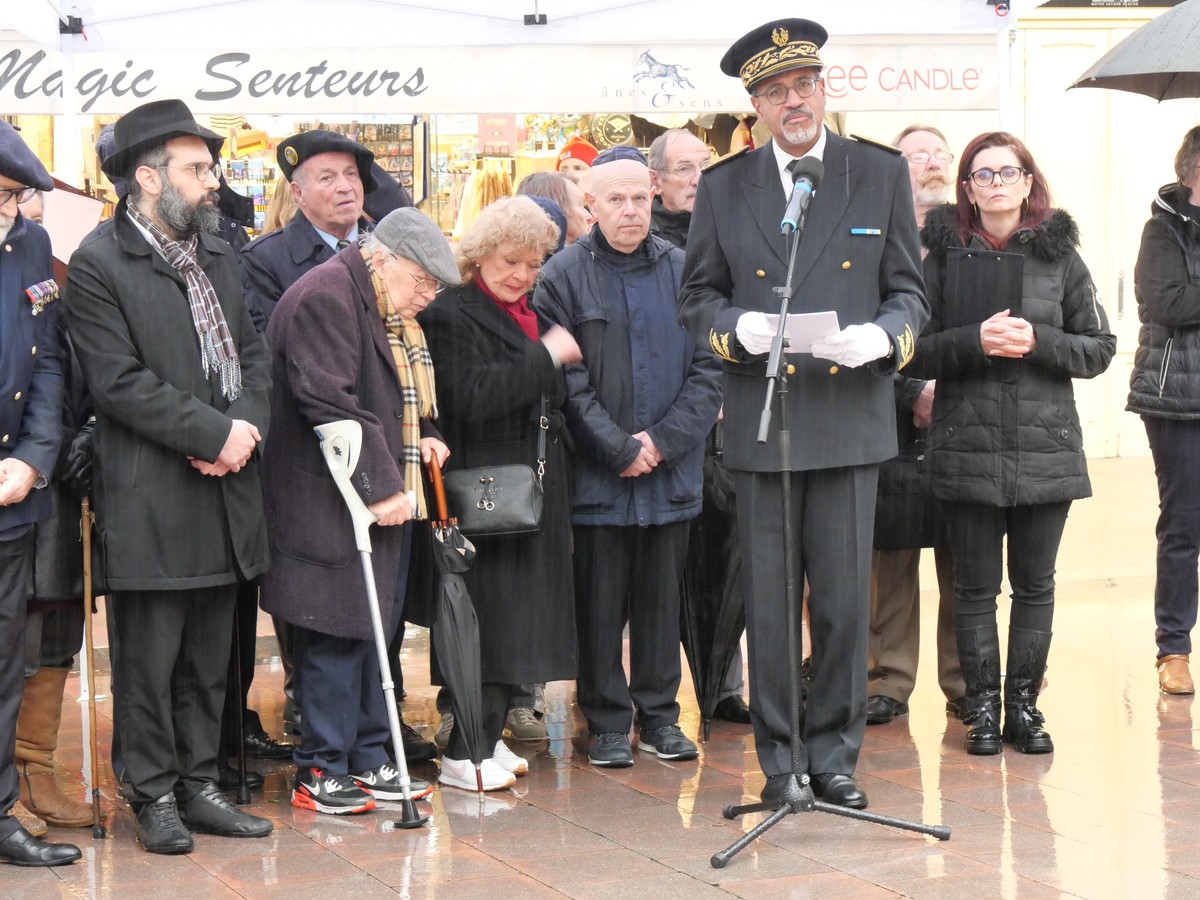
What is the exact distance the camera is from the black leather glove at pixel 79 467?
16.6 ft

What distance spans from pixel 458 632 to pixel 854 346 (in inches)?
59.5

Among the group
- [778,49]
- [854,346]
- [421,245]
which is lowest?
[854,346]

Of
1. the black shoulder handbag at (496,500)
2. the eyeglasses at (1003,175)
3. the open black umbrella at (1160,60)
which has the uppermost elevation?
the open black umbrella at (1160,60)

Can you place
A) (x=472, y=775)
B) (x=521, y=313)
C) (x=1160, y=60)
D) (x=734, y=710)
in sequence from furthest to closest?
(x=734, y=710), (x=1160, y=60), (x=521, y=313), (x=472, y=775)

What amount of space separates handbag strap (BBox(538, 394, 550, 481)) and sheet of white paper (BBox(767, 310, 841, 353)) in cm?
100

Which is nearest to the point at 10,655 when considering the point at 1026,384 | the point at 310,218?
the point at 310,218

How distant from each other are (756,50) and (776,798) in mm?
2219

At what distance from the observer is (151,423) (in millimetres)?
4883

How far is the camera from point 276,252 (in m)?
6.19

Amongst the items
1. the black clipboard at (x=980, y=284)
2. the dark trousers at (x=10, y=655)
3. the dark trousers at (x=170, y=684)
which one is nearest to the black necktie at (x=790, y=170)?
the black clipboard at (x=980, y=284)

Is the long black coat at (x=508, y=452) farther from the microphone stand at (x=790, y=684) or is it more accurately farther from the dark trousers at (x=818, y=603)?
the microphone stand at (x=790, y=684)

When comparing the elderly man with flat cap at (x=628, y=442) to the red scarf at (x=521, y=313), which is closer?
the red scarf at (x=521, y=313)

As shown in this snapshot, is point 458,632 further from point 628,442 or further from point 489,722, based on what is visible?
point 628,442

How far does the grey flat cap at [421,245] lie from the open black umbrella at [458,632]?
62 cm
